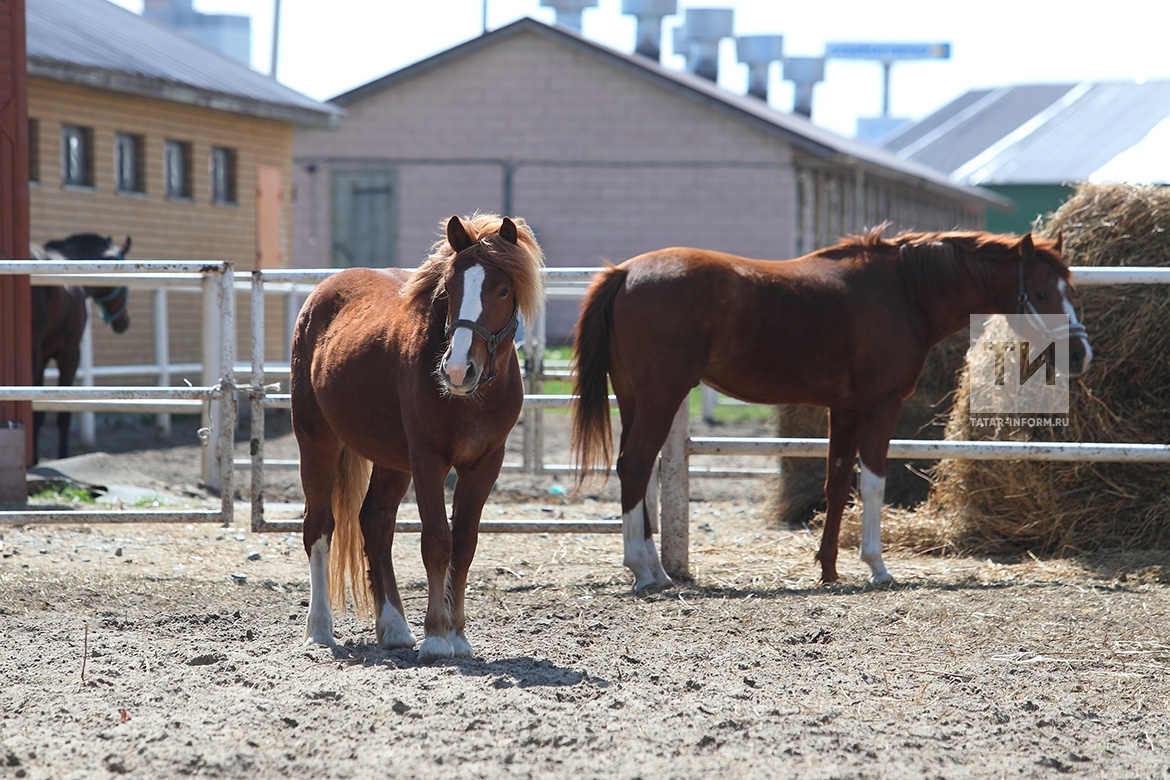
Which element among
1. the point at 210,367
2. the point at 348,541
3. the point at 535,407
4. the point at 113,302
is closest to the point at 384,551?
the point at 348,541

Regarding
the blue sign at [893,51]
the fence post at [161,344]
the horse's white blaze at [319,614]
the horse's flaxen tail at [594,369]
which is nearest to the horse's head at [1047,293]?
the horse's flaxen tail at [594,369]

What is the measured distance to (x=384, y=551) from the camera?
15.6 feet

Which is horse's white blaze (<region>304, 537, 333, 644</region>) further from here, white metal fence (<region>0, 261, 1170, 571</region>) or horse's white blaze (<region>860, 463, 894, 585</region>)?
horse's white blaze (<region>860, 463, 894, 585</region>)

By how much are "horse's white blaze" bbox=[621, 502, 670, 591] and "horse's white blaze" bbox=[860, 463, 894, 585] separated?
0.95 metres

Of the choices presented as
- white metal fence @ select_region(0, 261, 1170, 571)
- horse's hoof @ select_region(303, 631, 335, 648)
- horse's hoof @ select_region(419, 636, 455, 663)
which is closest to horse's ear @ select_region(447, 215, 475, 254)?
horse's hoof @ select_region(419, 636, 455, 663)

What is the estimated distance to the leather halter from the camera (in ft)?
13.4

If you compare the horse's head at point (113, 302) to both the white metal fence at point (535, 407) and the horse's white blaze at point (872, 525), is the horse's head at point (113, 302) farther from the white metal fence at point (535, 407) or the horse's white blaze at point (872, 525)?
the horse's white blaze at point (872, 525)

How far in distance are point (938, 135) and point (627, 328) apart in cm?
3382

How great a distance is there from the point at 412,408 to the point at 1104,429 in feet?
12.9

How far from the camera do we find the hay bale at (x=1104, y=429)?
21.9ft

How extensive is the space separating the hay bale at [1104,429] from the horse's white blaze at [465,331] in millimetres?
3735

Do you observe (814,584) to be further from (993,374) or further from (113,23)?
(113,23)

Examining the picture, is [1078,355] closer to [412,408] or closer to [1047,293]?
[1047,293]

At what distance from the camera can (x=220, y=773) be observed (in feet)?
10.6
